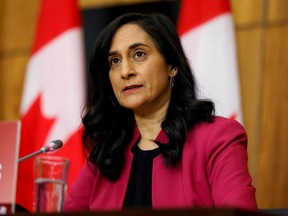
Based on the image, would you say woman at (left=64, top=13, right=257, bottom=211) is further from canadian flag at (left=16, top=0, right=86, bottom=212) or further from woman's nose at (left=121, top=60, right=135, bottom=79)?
canadian flag at (left=16, top=0, right=86, bottom=212)

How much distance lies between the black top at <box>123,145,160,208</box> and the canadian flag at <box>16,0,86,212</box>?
1.42 metres

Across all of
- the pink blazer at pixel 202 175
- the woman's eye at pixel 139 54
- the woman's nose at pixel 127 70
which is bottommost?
the pink blazer at pixel 202 175

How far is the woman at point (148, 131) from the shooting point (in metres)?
2.44

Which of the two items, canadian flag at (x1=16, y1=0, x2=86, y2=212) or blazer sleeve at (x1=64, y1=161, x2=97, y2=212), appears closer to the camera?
blazer sleeve at (x1=64, y1=161, x2=97, y2=212)

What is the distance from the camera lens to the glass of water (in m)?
1.90

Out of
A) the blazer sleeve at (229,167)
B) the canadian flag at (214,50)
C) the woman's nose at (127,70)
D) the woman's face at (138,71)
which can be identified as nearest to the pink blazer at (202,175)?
the blazer sleeve at (229,167)

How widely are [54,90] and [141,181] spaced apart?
5.89ft

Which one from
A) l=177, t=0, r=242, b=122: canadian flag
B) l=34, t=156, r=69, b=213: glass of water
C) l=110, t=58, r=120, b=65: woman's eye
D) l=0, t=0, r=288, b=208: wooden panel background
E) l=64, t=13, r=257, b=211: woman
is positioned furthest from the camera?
l=0, t=0, r=288, b=208: wooden panel background

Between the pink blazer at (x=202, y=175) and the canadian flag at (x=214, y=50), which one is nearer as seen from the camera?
the pink blazer at (x=202, y=175)

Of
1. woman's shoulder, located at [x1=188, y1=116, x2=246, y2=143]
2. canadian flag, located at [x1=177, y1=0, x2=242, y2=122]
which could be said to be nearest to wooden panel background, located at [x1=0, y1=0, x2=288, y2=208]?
canadian flag, located at [x1=177, y1=0, x2=242, y2=122]

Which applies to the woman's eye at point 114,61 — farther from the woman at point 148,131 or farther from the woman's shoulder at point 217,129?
the woman's shoulder at point 217,129

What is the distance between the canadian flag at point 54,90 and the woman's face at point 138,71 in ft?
4.53

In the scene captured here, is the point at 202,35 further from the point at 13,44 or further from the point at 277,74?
the point at 13,44

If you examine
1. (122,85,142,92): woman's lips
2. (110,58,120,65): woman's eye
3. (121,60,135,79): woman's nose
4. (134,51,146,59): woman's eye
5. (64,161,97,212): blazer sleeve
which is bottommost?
(64,161,97,212): blazer sleeve
